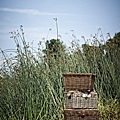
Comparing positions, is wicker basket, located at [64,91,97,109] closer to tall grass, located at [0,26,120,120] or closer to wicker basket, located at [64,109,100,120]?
wicker basket, located at [64,109,100,120]

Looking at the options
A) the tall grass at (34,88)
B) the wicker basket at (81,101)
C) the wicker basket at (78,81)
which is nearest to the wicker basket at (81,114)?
the wicker basket at (81,101)

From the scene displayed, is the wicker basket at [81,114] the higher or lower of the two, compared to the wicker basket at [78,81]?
lower

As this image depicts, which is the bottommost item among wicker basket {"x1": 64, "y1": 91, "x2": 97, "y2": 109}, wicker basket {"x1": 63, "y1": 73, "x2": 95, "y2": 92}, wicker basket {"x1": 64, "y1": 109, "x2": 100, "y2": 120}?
wicker basket {"x1": 64, "y1": 109, "x2": 100, "y2": 120}

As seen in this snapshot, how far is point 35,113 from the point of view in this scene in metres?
3.24

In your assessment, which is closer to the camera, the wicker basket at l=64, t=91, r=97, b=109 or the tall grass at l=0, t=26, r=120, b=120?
the wicker basket at l=64, t=91, r=97, b=109

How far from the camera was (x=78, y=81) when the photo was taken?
2.72 metres

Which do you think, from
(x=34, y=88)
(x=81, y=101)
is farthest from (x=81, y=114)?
(x=34, y=88)

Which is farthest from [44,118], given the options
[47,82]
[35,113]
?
[47,82]

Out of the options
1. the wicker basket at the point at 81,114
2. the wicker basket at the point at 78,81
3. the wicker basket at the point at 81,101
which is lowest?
the wicker basket at the point at 81,114

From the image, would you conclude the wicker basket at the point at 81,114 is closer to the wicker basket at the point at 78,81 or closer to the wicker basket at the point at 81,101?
the wicker basket at the point at 81,101

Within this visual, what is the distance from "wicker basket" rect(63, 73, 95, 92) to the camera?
2.73m

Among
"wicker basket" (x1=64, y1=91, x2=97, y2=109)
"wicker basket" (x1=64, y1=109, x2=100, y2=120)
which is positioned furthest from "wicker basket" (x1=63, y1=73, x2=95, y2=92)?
"wicker basket" (x1=64, y1=109, x2=100, y2=120)

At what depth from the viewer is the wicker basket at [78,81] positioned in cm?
273

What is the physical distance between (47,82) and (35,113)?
1.25 ft
